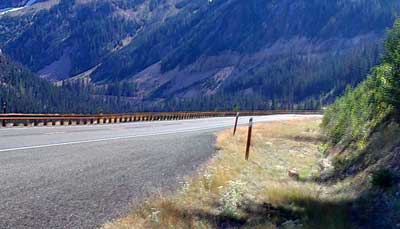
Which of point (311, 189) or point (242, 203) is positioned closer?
point (242, 203)

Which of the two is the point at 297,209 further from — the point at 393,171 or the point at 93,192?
the point at 93,192

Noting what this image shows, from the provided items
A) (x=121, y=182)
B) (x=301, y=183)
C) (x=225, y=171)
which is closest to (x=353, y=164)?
(x=301, y=183)

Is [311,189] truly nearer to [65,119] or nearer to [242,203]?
[242,203]

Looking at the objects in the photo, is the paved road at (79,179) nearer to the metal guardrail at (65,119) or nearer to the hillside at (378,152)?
the hillside at (378,152)

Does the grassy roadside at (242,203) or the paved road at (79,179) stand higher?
the paved road at (79,179)

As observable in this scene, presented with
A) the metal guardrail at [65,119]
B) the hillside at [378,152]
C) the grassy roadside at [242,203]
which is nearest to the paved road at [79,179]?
the grassy roadside at [242,203]

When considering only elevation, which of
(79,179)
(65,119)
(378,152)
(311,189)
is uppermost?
(378,152)

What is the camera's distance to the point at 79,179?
35.0 ft

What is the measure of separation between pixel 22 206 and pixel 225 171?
6029mm

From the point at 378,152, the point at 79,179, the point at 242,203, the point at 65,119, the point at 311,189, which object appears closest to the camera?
the point at 242,203

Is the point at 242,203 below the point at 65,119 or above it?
above

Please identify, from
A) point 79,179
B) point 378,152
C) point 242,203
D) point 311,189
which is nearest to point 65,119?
point 79,179

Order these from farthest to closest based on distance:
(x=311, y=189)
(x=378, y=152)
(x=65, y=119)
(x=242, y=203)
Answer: (x=65, y=119), (x=378, y=152), (x=311, y=189), (x=242, y=203)

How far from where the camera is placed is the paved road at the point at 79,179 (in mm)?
7961
